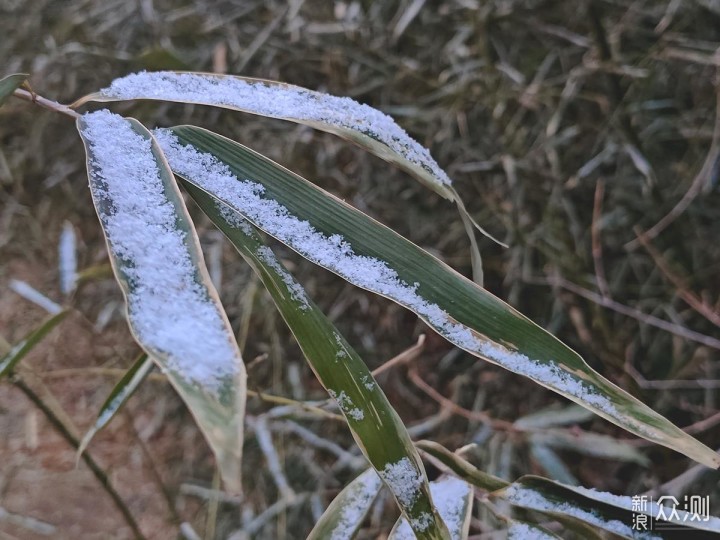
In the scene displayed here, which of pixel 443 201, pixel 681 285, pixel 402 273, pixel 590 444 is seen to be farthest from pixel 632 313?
pixel 402 273

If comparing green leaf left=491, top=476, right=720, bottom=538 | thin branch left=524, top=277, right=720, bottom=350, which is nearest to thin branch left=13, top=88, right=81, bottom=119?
green leaf left=491, top=476, right=720, bottom=538

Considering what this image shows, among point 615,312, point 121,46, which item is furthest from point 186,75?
point 121,46

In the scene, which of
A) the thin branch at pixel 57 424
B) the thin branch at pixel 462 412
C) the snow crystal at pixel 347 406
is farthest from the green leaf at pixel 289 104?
the thin branch at pixel 462 412

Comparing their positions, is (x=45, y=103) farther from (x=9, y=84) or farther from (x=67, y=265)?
(x=67, y=265)

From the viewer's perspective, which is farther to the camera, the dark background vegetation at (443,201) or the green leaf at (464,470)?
the dark background vegetation at (443,201)

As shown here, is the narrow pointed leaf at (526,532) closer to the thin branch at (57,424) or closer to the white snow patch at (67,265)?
the thin branch at (57,424)

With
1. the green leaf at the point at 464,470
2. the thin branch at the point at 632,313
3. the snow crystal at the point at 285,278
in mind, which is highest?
the thin branch at the point at 632,313

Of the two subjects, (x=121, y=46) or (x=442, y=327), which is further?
(x=121, y=46)

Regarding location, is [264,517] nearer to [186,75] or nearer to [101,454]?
[101,454]
